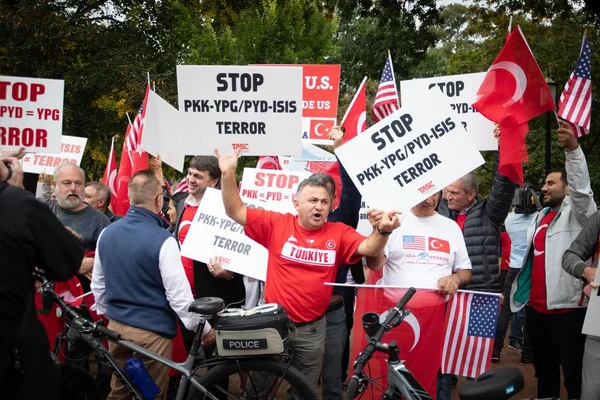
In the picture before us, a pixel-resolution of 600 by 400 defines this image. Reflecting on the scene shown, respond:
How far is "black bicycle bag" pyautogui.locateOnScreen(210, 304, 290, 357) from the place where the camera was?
177 inches

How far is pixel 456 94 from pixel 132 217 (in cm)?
368

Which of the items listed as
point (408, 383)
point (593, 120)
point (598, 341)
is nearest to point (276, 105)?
point (408, 383)

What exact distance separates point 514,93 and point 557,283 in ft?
5.25

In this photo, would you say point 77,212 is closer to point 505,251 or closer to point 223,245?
point 223,245

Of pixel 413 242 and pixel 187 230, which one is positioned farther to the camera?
pixel 187 230

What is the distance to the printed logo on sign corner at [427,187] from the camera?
4.92m

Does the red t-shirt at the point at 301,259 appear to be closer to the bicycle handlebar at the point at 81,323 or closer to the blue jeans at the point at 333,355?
the blue jeans at the point at 333,355

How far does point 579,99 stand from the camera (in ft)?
20.9

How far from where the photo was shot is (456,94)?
7.31 meters

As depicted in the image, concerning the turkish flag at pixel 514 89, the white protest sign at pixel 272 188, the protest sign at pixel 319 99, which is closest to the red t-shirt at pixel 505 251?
the protest sign at pixel 319 99

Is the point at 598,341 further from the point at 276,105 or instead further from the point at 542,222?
the point at 276,105

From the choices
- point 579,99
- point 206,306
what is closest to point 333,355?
point 206,306

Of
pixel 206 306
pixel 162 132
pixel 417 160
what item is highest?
pixel 162 132

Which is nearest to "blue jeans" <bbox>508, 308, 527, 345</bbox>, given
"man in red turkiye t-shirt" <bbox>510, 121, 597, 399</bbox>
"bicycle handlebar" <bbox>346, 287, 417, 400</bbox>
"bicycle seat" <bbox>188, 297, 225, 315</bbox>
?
"man in red turkiye t-shirt" <bbox>510, 121, 597, 399</bbox>
